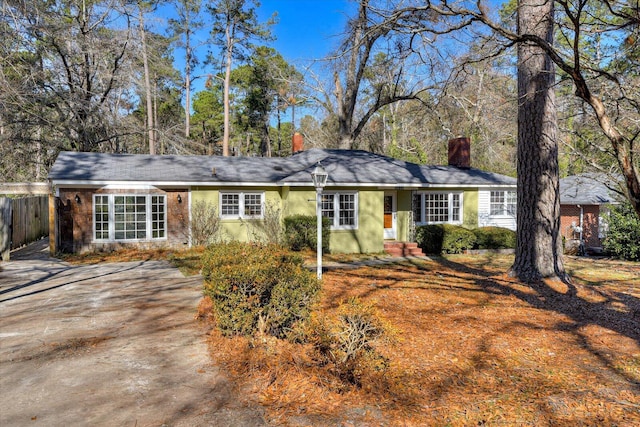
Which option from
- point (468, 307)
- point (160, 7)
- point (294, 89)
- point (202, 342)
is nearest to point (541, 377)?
point (468, 307)

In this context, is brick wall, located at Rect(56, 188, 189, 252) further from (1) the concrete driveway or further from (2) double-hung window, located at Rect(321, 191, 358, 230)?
(2) double-hung window, located at Rect(321, 191, 358, 230)

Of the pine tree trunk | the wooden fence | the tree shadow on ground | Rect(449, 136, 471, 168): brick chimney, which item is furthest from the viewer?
Rect(449, 136, 471, 168): brick chimney

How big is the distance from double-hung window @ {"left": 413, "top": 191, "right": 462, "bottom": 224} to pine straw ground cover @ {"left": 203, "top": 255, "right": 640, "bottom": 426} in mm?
8973

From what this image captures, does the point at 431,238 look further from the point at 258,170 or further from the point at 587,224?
the point at 587,224

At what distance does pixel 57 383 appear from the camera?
4.07 m

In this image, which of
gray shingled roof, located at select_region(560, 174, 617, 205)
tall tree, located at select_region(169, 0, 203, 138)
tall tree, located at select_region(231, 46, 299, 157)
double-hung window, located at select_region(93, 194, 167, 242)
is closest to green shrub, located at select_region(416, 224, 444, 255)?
gray shingled roof, located at select_region(560, 174, 617, 205)

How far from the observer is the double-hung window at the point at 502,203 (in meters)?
17.7

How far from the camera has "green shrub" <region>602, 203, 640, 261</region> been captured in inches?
598

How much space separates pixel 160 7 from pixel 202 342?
25.6m

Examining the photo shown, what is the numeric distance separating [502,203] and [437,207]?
3204mm

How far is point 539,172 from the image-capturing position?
8.73 m

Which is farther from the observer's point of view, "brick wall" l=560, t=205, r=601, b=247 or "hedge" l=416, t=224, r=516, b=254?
"brick wall" l=560, t=205, r=601, b=247

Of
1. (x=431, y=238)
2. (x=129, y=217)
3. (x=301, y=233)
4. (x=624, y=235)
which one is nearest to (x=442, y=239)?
(x=431, y=238)

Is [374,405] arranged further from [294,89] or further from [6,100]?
[294,89]
